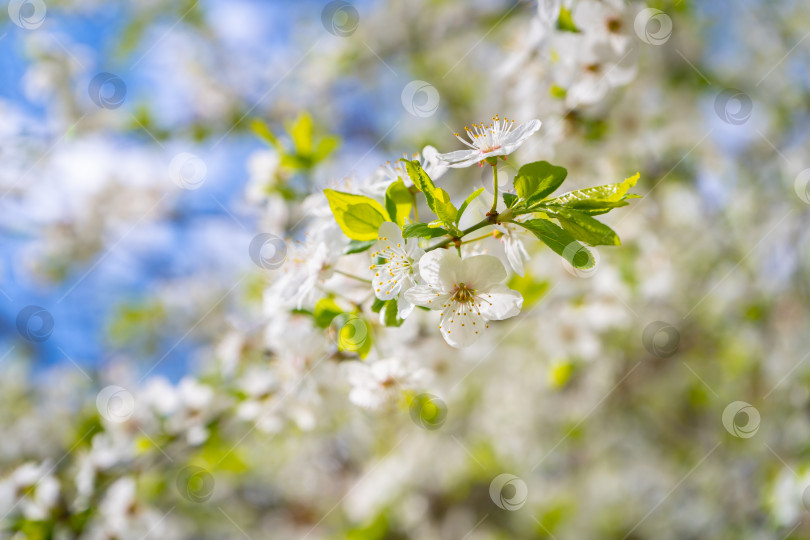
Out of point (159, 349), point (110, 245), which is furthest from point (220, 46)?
point (159, 349)

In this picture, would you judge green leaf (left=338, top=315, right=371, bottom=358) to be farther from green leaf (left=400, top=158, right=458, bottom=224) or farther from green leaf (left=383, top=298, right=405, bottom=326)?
green leaf (left=400, top=158, right=458, bottom=224)

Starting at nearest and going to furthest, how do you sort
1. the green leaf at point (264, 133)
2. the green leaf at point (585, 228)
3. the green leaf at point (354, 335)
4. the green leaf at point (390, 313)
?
the green leaf at point (585, 228)
the green leaf at point (390, 313)
the green leaf at point (354, 335)
the green leaf at point (264, 133)

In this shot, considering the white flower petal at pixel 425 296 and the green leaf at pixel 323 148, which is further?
the green leaf at pixel 323 148

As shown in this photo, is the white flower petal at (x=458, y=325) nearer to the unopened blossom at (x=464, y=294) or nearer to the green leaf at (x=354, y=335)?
the unopened blossom at (x=464, y=294)

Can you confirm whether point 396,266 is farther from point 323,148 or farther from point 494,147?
point 323,148

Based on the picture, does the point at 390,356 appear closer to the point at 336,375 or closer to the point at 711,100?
the point at 336,375

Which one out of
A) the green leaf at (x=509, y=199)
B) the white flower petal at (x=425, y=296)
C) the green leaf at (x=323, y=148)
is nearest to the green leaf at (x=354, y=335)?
the white flower petal at (x=425, y=296)
